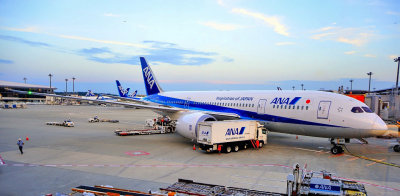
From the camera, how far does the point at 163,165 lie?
15156 millimetres

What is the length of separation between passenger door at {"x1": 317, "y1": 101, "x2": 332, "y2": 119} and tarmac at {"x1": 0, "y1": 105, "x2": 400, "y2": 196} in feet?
8.44

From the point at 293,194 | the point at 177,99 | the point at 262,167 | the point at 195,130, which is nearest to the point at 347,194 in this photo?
the point at 293,194

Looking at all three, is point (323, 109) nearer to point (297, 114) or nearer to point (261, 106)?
point (297, 114)

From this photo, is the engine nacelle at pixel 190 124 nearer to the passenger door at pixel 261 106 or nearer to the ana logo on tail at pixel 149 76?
the passenger door at pixel 261 106

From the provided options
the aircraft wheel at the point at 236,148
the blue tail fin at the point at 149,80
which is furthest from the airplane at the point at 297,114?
the blue tail fin at the point at 149,80

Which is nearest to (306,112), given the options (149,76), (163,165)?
(163,165)

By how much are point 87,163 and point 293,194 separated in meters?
11.2

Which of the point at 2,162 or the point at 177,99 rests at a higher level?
the point at 177,99

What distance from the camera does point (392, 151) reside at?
816 inches

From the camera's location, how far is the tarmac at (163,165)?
11.9 m

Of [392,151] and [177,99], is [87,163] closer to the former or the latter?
[177,99]

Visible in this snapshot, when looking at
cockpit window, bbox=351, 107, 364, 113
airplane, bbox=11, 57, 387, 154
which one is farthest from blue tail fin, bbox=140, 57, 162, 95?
cockpit window, bbox=351, 107, 364, 113

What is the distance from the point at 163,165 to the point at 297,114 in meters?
9.93

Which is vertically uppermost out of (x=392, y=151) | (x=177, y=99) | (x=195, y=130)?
(x=177, y=99)
